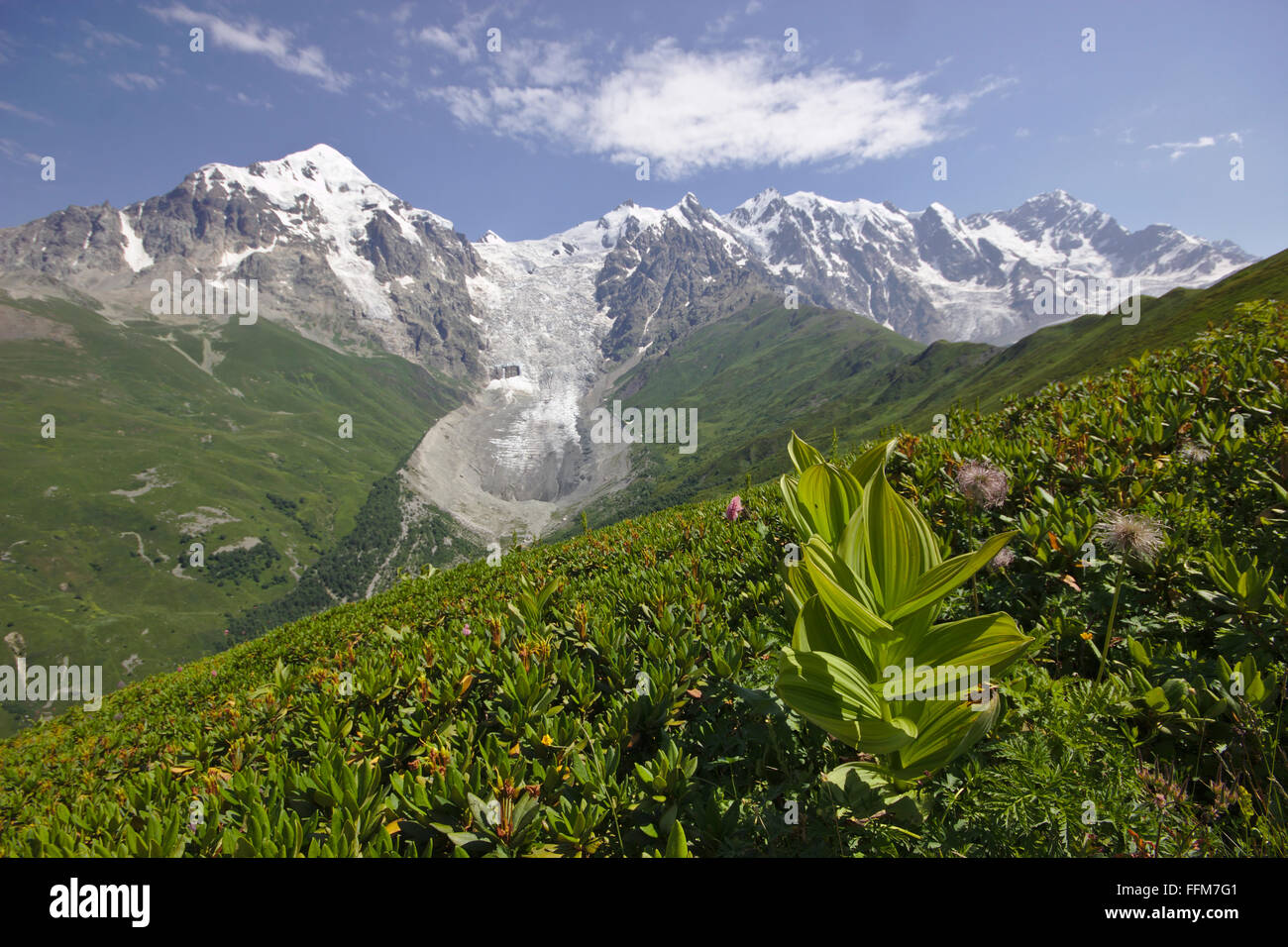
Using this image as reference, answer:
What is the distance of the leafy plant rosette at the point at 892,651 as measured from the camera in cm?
204

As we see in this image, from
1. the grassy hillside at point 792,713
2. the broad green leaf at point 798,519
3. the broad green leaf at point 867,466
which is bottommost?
the grassy hillside at point 792,713

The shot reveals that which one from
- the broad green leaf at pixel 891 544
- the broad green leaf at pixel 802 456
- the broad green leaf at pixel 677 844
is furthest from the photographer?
the broad green leaf at pixel 802 456

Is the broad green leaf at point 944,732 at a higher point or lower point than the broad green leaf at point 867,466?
lower

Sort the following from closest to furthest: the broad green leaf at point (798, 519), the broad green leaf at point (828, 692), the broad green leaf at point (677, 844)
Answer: the broad green leaf at point (677, 844)
the broad green leaf at point (828, 692)
the broad green leaf at point (798, 519)

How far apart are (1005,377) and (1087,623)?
192m

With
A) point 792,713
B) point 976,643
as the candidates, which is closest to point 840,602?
point 976,643

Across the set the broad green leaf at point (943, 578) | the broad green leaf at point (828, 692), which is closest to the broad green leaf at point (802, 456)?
the broad green leaf at point (943, 578)

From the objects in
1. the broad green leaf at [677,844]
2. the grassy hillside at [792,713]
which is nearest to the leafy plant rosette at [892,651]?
the grassy hillside at [792,713]

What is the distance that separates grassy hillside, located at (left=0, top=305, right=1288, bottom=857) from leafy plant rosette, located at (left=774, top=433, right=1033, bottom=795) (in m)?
0.27

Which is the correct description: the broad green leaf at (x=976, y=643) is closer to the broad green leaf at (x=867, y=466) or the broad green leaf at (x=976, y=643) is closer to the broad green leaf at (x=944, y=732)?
the broad green leaf at (x=944, y=732)

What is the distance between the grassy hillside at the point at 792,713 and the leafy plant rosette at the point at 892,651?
27 cm

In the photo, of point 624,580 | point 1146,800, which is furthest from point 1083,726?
point 624,580

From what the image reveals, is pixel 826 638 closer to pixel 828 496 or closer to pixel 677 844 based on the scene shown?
pixel 828 496

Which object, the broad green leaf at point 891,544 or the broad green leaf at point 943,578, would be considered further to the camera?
the broad green leaf at point 891,544
